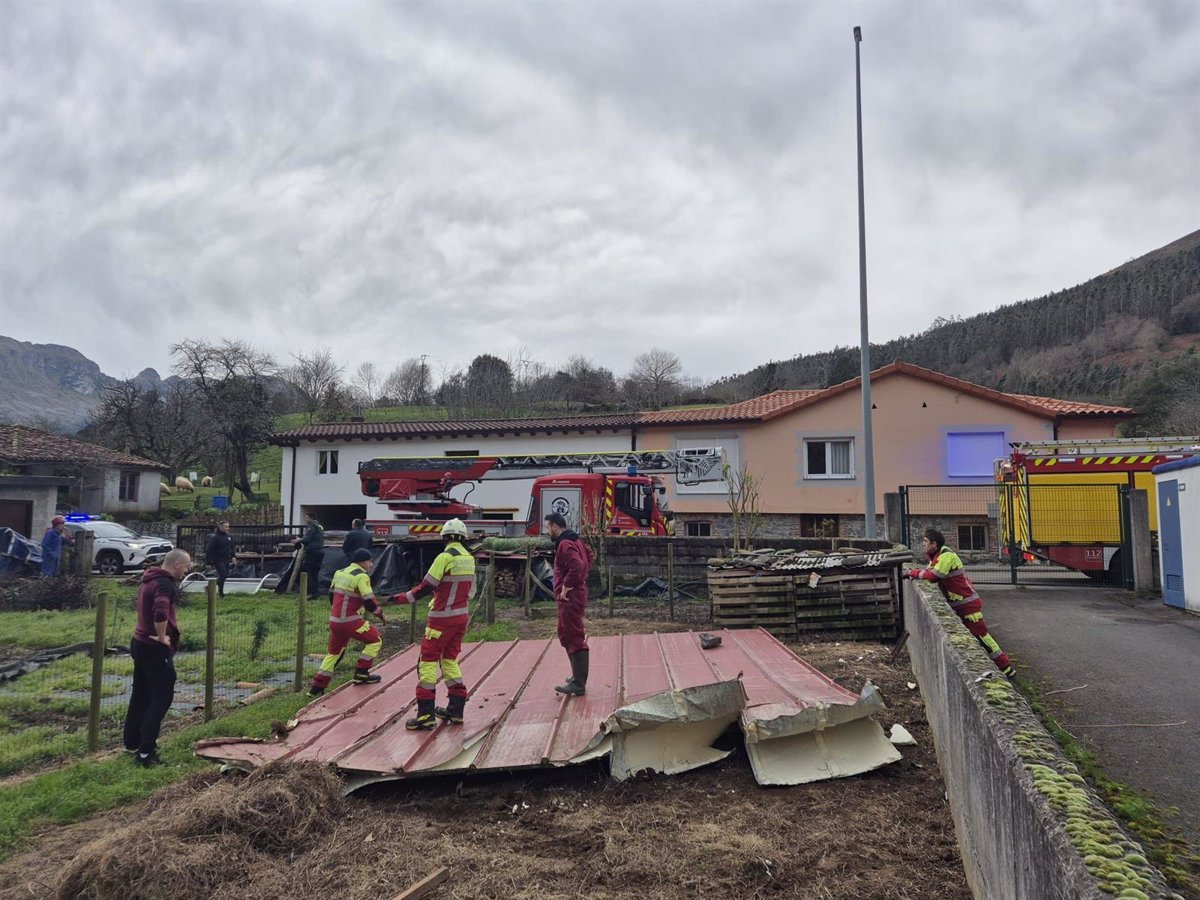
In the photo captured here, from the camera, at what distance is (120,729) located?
755 centimetres

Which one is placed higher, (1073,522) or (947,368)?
(947,368)

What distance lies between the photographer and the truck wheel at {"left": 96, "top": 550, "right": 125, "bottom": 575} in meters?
21.8

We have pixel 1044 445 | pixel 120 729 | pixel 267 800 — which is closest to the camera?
pixel 267 800

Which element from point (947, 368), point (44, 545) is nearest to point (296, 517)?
point (44, 545)

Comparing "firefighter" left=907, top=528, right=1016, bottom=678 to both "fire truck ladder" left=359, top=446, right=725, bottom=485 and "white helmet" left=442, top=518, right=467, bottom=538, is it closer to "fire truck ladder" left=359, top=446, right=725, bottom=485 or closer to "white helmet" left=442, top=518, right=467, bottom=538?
"white helmet" left=442, top=518, right=467, bottom=538

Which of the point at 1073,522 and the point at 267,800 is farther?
the point at 1073,522

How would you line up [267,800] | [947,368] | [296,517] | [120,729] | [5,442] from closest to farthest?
[267,800]
[120,729]
[5,442]
[296,517]
[947,368]

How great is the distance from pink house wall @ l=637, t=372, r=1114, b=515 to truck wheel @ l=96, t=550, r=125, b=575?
653 inches

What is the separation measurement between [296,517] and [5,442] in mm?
10854

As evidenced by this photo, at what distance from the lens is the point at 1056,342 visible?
63.3m

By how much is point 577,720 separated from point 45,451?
3264cm

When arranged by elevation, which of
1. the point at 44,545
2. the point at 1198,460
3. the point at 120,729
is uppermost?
the point at 1198,460

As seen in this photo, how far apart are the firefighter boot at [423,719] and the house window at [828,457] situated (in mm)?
21582

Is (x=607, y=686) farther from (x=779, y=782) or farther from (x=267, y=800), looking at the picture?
(x=267, y=800)
